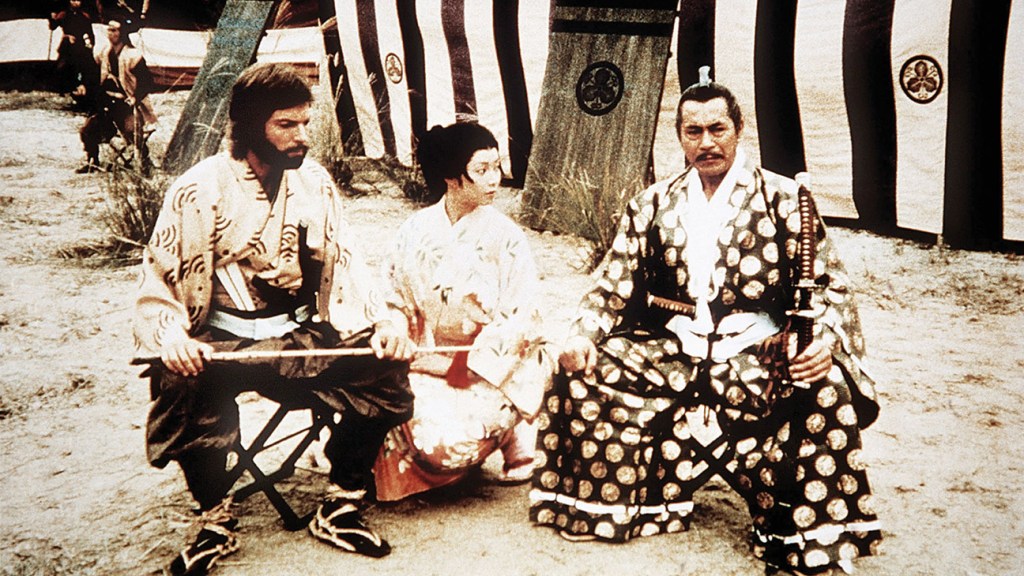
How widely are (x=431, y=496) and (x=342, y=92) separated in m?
1.41

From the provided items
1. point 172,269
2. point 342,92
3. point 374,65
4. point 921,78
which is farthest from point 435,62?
point 921,78

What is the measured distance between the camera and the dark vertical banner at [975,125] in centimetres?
218

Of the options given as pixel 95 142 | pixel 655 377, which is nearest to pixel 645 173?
pixel 655 377

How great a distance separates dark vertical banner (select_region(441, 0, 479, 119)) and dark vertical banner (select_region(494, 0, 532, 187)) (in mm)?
108

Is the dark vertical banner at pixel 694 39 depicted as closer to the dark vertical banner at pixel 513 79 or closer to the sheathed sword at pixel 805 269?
the dark vertical banner at pixel 513 79

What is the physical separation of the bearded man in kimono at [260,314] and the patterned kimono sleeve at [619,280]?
51 centimetres

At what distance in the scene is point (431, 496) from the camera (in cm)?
241

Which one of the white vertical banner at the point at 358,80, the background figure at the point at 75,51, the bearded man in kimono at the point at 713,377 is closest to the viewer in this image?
the bearded man in kimono at the point at 713,377

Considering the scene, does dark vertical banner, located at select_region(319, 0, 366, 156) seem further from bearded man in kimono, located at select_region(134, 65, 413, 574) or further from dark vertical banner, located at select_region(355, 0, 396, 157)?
bearded man in kimono, located at select_region(134, 65, 413, 574)

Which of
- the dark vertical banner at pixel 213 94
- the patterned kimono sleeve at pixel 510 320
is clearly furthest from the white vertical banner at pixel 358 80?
the patterned kimono sleeve at pixel 510 320

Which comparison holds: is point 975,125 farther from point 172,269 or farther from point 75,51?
point 75,51

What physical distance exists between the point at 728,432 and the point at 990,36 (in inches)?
48.7

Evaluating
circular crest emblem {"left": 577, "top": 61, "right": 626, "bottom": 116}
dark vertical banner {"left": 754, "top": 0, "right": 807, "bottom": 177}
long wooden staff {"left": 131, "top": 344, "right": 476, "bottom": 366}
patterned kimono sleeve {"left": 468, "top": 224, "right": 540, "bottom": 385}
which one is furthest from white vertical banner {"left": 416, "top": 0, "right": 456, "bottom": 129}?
dark vertical banner {"left": 754, "top": 0, "right": 807, "bottom": 177}

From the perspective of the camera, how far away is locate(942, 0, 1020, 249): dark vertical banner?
2178 mm
